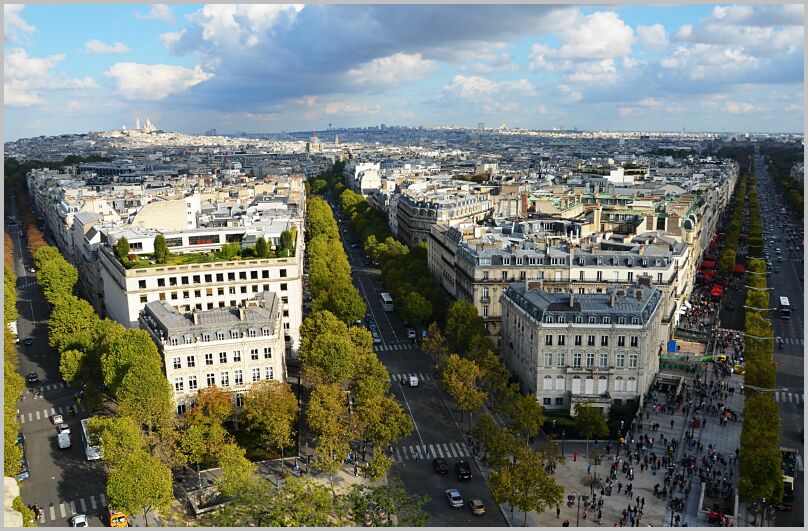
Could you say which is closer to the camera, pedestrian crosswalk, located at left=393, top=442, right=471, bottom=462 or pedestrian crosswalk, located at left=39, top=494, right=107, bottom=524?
pedestrian crosswalk, located at left=39, top=494, right=107, bottom=524

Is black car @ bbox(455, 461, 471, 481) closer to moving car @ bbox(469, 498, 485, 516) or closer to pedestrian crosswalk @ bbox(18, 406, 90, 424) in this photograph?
moving car @ bbox(469, 498, 485, 516)

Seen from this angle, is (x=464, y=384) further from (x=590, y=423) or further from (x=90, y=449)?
(x=90, y=449)

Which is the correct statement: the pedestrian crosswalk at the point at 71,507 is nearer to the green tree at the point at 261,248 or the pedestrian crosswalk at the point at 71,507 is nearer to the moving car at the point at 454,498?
the moving car at the point at 454,498

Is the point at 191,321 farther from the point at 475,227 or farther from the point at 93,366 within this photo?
the point at 475,227

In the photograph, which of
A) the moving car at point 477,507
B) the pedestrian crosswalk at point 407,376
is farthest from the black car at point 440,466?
the pedestrian crosswalk at point 407,376

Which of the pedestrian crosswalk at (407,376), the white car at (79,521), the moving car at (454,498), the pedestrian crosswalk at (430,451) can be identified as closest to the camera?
the white car at (79,521)

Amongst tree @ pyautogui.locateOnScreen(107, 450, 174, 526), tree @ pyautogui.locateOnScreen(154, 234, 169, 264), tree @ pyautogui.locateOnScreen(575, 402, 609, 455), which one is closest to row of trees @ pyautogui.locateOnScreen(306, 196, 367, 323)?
tree @ pyautogui.locateOnScreen(154, 234, 169, 264)
